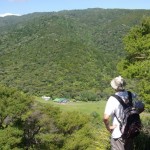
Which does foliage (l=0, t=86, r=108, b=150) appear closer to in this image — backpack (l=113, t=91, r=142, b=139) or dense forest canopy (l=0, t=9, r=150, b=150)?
dense forest canopy (l=0, t=9, r=150, b=150)

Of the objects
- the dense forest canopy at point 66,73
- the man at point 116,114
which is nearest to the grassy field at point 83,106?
the dense forest canopy at point 66,73

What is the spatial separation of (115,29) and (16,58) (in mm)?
40734

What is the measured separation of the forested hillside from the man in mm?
77478

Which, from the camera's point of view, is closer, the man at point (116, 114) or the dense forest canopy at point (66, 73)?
the man at point (116, 114)

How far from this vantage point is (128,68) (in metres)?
18.3

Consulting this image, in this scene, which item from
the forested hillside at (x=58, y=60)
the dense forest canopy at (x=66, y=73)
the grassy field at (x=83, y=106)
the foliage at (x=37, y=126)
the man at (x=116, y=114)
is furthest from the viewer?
the forested hillside at (x=58, y=60)

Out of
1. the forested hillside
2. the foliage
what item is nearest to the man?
the foliage

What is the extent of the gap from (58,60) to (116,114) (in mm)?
92281

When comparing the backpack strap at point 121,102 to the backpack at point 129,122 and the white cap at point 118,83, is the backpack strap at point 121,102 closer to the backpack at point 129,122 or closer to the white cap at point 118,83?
the backpack at point 129,122

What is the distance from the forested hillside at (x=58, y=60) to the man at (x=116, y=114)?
3050 inches

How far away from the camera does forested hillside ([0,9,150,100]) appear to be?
9050 centimetres

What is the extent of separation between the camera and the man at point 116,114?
4867mm

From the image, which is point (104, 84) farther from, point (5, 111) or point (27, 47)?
point (5, 111)

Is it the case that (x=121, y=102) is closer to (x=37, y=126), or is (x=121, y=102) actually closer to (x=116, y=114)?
(x=116, y=114)
